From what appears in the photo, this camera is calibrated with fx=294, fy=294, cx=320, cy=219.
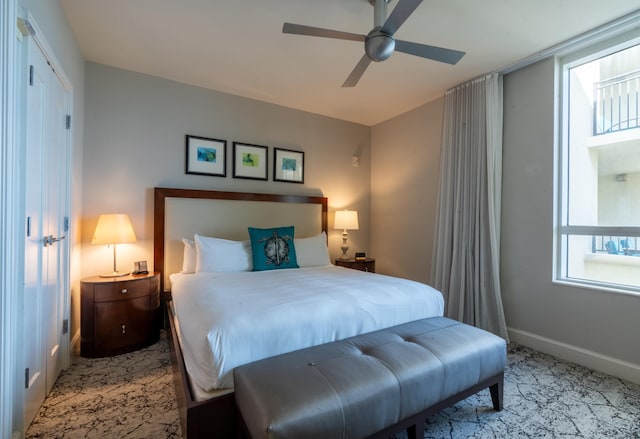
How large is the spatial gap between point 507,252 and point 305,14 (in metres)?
2.78

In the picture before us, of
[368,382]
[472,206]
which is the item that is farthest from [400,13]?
[472,206]

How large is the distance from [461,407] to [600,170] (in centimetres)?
225

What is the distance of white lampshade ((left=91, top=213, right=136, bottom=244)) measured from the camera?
2.52 meters

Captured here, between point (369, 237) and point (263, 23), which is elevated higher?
point (263, 23)

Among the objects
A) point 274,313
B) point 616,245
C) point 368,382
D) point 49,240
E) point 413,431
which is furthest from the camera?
point 616,245

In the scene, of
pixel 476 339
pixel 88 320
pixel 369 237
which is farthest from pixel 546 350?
pixel 88 320

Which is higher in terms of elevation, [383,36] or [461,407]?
[383,36]

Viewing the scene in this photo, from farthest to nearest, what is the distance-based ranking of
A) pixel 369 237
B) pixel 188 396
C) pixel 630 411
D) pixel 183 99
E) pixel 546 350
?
pixel 369 237
pixel 183 99
pixel 546 350
pixel 630 411
pixel 188 396

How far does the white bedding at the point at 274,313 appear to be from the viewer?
1.38 metres

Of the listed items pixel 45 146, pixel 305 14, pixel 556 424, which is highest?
pixel 305 14

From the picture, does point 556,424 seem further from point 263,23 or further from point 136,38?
point 136,38

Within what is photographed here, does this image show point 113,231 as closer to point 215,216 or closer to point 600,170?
point 215,216

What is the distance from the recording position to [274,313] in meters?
1.57

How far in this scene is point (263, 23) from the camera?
223 centimetres
